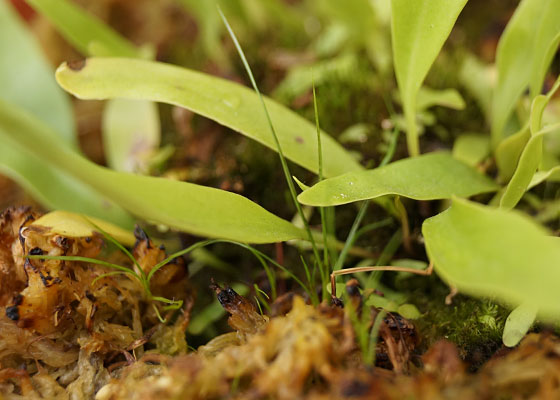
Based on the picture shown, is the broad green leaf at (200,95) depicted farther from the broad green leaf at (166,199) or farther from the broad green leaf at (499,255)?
the broad green leaf at (499,255)

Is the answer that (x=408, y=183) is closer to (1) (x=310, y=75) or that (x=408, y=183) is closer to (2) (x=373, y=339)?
(2) (x=373, y=339)

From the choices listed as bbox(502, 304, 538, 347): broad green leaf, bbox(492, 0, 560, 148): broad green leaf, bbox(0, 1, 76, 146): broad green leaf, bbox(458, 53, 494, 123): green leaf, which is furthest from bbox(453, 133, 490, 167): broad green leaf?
bbox(0, 1, 76, 146): broad green leaf

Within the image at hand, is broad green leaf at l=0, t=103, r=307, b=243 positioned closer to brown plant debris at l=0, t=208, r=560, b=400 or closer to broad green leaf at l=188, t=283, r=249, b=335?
brown plant debris at l=0, t=208, r=560, b=400

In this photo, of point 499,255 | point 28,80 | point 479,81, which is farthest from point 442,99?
point 28,80

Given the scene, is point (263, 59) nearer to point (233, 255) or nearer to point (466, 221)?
point (233, 255)

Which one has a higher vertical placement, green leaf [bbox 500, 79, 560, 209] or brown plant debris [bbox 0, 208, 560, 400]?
green leaf [bbox 500, 79, 560, 209]
